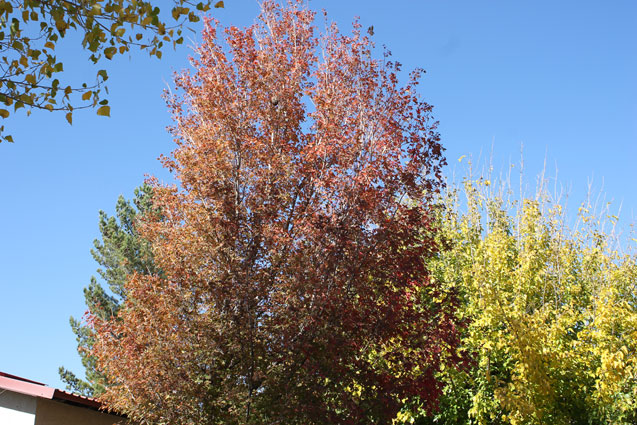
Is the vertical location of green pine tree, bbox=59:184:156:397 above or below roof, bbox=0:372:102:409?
above

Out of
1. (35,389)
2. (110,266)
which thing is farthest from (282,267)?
(110,266)

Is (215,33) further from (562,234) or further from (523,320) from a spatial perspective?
(562,234)

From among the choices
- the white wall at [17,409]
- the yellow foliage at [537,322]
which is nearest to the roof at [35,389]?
the white wall at [17,409]

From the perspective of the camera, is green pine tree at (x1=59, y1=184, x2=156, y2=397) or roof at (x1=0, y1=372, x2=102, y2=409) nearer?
roof at (x1=0, y1=372, x2=102, y2=409)

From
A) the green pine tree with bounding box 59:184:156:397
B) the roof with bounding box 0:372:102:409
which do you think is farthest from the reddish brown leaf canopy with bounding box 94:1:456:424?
the green pine tree with bounding box 59:184:156:397

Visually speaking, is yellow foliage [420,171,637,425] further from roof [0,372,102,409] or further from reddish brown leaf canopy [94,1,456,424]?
roof [0,372,102,409]

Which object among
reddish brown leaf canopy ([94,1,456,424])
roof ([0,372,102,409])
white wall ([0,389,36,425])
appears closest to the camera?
reddish brown leaf canopy ([94,1,456,424])

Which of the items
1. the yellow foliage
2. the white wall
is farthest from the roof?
the yellow foliage

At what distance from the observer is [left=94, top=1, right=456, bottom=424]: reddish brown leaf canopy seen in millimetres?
9133

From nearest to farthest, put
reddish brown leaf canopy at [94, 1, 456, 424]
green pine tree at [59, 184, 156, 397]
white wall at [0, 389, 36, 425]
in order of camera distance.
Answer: reddish brown leaf canopy at [94, 1, 456, 424] < white wall at [0, 389, 36, 425] < green pine tree at [59, 184, 156, 397]

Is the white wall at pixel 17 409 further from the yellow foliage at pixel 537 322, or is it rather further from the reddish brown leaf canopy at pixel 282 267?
the yellow foliage at pixel 537 322

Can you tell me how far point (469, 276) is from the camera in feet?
57.5

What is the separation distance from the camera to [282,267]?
30.6 ft

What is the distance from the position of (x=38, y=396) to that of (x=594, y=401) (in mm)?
13206
